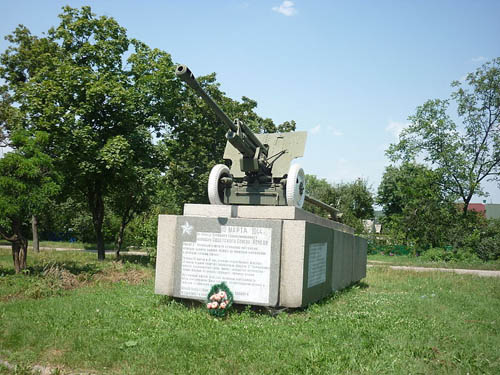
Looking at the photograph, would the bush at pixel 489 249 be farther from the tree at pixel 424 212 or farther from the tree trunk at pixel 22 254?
the tree trunk at pixel 22 254

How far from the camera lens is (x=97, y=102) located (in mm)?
16562

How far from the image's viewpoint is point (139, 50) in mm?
18875

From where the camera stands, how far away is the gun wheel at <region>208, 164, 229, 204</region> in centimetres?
868

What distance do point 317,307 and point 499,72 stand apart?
30.0 meters

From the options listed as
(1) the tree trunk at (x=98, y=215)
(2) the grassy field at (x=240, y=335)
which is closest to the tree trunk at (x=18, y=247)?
(2) the grassy field at (x=240, y=335)

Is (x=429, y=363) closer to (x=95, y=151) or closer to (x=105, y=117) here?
(x=95, y=151)

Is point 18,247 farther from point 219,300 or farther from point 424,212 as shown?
point 424,212

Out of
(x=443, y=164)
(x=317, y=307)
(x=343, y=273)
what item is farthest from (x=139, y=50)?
(x=443, y=164)

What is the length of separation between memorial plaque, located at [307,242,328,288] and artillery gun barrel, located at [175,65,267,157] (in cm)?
211

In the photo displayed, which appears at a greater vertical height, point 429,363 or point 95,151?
point 95,151

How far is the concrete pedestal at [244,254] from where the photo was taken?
732 centimetres

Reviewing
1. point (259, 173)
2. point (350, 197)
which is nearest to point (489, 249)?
point (350, 197)

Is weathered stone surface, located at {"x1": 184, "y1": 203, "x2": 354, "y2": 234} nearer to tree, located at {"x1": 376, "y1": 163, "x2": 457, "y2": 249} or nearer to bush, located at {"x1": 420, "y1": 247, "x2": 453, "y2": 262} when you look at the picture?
bush, located at {"x1": 420, "y1": 247, "x2": 453, "y2": 262}

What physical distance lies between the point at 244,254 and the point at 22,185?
600 cm
